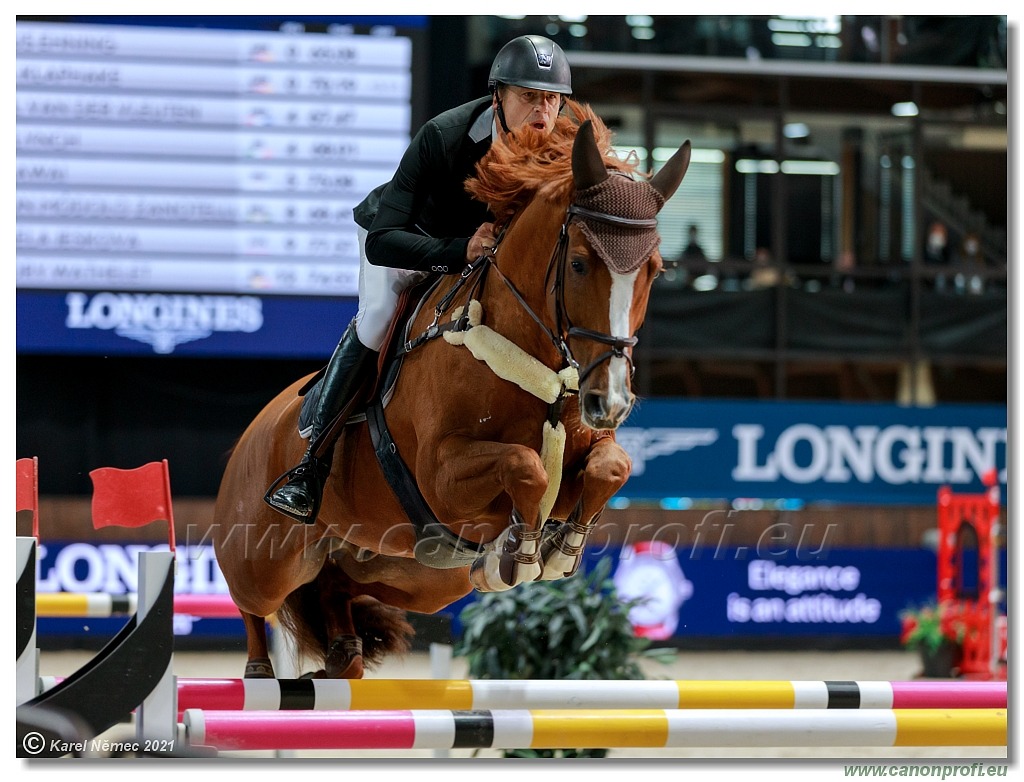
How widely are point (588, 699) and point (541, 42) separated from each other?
5.34 ft

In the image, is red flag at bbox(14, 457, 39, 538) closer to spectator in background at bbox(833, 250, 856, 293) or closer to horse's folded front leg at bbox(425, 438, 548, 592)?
horse's folded front leg at bbox(425, 438, 548, 592)

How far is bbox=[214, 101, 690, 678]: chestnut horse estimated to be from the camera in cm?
268

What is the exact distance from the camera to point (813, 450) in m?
9.11

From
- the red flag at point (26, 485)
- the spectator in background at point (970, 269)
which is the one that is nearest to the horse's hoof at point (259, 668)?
the red flag at point (26, 485)

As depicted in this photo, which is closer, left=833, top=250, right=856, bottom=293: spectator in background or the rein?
the rein

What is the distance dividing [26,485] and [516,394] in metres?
1.28

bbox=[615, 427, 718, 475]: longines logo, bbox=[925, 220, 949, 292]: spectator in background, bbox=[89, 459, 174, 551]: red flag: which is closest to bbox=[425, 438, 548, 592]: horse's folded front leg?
bbox=[89, 459, 174, 551]: red flag

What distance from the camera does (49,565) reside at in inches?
323

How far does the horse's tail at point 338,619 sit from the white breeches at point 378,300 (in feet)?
2.75

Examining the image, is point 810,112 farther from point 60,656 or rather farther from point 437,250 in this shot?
point 437,250

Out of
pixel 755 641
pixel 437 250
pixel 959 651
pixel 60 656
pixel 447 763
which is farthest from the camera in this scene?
pixel 755 641

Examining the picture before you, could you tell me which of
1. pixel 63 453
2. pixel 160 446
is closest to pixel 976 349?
pixel 160 446

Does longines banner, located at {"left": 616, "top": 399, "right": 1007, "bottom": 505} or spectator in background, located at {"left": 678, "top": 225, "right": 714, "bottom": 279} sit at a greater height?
spectator in background, located at {"left": 678, "top": 225, "right": 714, "bottom": 279}

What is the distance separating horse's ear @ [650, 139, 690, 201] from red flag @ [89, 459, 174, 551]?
139cm
